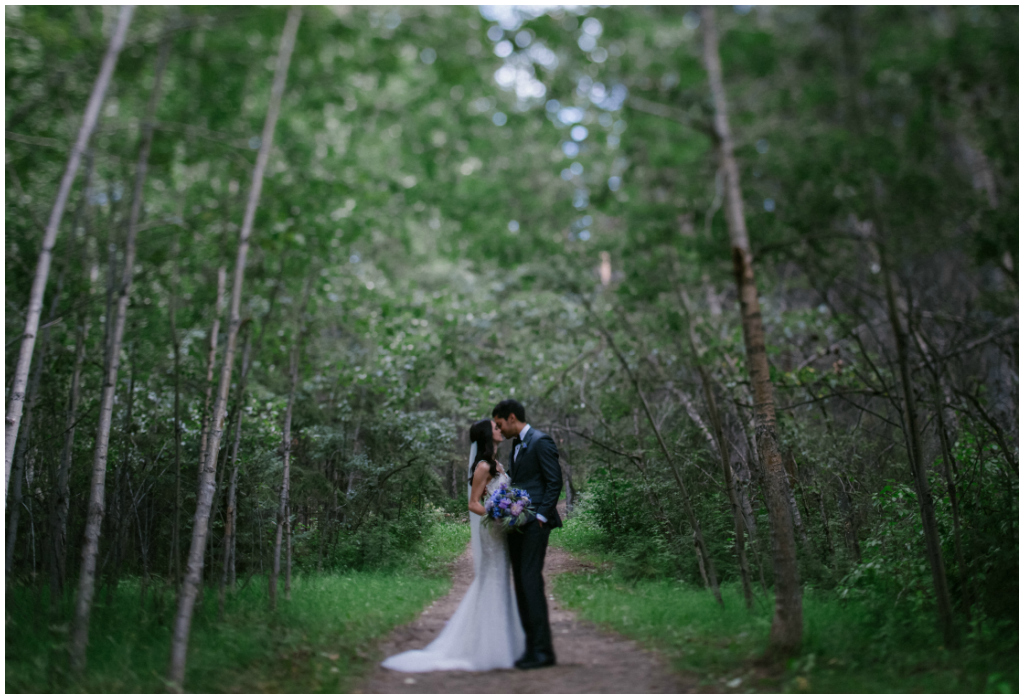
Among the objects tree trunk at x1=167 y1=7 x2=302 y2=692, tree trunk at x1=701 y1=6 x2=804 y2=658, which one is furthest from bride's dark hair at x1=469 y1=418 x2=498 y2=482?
tree trunk at x1=701 y1=6 x2=804 y2=658

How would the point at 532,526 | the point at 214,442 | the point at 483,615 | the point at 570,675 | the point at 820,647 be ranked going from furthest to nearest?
the point at 532,526 < the point at 483,615 < the point at 214,442 < the point at 570,675 < the point at 820,647

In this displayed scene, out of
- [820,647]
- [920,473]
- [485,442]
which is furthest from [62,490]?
[920,473]

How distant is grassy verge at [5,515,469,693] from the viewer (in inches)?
171

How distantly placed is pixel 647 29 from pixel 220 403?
4.45 metres

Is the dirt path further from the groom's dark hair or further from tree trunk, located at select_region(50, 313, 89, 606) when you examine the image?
tree trunk, located at select_region(50, 313, 89, 606)

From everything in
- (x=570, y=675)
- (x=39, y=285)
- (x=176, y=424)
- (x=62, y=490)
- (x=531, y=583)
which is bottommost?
(x=570, y=675)

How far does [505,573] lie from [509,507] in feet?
1.81

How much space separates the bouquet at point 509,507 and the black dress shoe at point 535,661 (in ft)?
3.09

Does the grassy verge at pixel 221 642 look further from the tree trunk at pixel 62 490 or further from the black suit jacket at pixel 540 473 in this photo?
the black suit jacket at pixel 540 473

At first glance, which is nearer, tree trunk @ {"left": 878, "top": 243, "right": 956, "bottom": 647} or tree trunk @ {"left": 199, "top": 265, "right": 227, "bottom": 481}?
tree trunk @ {"left": 878, "top": 243, "right": 956, "bottom": 647}

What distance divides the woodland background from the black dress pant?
121 cm

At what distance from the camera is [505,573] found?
517 cm

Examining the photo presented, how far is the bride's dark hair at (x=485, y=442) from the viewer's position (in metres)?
5.42

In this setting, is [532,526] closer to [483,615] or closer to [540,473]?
[540,473]
